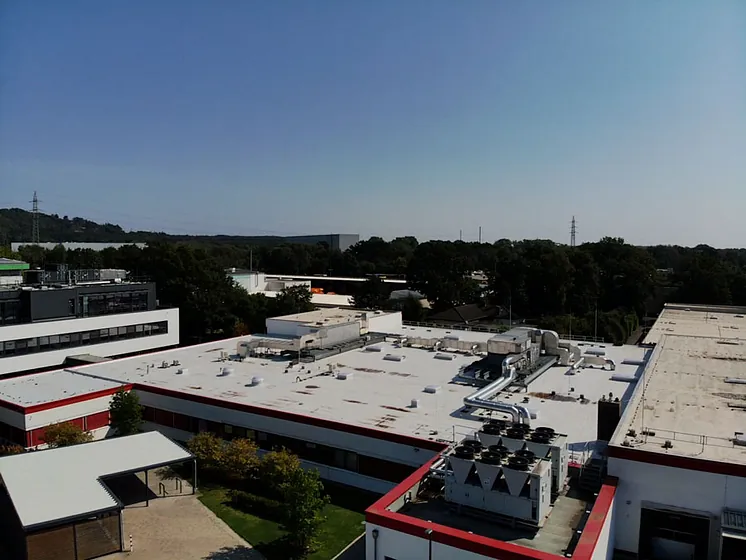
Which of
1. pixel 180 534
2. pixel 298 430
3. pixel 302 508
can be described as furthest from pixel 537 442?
pixel 180 534

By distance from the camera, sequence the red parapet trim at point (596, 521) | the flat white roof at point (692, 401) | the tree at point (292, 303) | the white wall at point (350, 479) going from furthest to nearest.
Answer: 1. the tree at point (292, 303)
2. the white wall at point (350, 479)
3. the flat white roof at point (692, 401)
4. the red parapet trim at point (596, 521)

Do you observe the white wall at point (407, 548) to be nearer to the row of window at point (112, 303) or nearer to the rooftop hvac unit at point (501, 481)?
the rooftop hvac unit at point (501, 481)

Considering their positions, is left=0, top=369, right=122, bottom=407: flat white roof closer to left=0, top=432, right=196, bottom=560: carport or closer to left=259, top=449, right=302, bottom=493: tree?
left=0, top=432, right=196, bottom=560: carport

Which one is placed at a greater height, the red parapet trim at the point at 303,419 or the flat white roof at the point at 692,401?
the flat white roof at the point at 692,401

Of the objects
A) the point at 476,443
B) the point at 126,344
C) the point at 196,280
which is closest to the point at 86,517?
the point at 476,443

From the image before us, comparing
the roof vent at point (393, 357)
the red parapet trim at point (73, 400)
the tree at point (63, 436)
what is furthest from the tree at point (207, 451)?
the roof vent at point (393, 357)

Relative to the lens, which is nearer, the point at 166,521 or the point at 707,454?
the point at 707,454

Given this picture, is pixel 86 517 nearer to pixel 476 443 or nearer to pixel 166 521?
pixel 166 521
